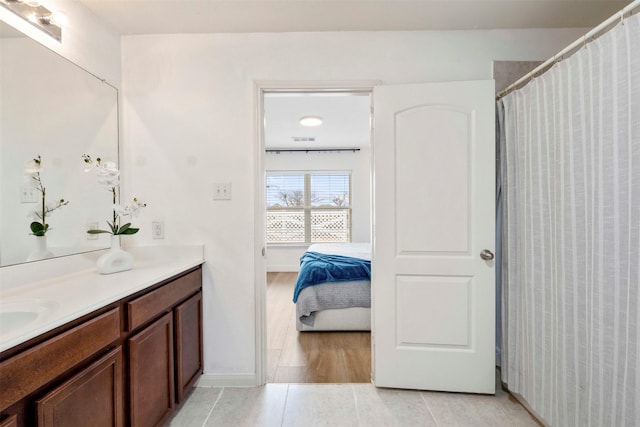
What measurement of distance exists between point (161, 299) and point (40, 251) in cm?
Answer: 61

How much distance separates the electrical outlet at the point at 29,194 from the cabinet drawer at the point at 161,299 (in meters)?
0.70

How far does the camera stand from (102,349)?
1174 mm

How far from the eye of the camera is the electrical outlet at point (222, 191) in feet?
6.74

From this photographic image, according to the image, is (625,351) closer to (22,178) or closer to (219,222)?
(219,222)

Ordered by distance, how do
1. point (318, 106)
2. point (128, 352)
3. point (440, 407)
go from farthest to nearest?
1. point (318, 106)
2. point (440, 407)
3. point (128, 352)

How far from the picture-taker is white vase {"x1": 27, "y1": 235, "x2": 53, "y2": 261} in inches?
56.7

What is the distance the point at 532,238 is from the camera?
65.0 inches

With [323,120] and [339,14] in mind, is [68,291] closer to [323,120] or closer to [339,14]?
[339,14]

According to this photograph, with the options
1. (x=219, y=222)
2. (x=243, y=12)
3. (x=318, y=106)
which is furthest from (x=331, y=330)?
(x=243, y=12)

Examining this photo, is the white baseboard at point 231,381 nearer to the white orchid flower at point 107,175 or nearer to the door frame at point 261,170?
the door frame at point 261,170

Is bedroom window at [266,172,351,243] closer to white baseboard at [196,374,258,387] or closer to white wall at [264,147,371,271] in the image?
white wall at [264,147,371,271]

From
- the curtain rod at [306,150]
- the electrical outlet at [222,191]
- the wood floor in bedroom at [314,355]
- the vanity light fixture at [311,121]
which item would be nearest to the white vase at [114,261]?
the electrical outlet at [222,191]

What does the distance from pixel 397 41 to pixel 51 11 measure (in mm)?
1961

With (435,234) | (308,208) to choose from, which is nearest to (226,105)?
(435,234)
